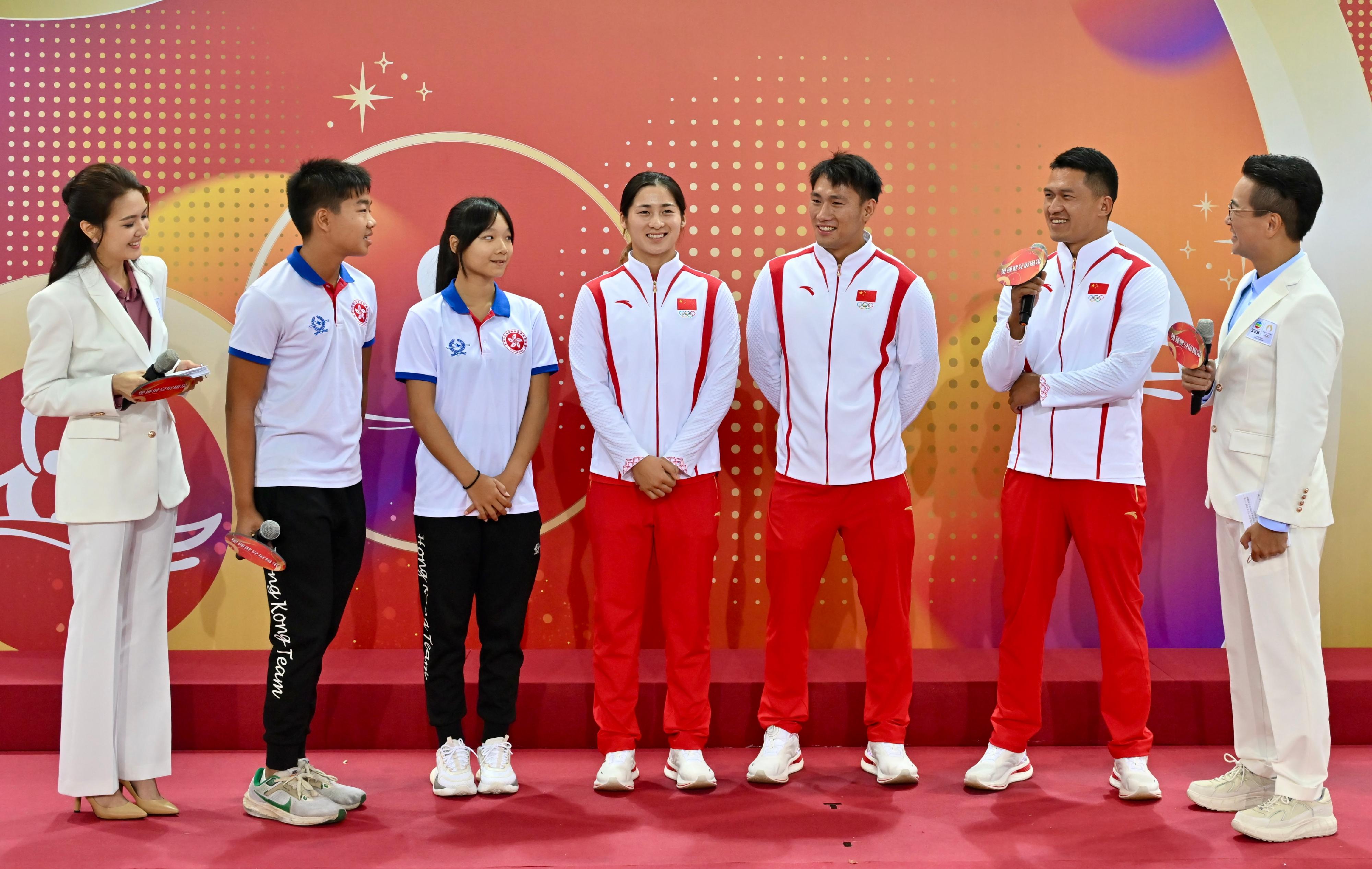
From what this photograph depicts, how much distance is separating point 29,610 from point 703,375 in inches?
110

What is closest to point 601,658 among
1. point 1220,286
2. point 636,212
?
point 636,212

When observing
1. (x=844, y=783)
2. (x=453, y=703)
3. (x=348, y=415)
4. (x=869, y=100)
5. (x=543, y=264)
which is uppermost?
(x=869, y=100)

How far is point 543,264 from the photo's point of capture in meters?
3.99

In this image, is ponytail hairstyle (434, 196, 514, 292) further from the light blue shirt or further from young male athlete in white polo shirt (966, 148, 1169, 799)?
the light blue shirt

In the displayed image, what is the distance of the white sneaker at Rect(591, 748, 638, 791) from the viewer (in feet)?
10.6

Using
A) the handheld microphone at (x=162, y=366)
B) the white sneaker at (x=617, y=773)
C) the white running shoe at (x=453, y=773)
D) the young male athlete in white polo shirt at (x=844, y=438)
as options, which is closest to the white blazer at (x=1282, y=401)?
the young male athlete in white polo shirt at (x=844, y=438)

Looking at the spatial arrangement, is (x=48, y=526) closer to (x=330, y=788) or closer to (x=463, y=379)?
(x=330, y=788)

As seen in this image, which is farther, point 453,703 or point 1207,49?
point 1207,49

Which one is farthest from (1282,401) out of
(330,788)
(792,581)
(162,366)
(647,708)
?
(162,366)

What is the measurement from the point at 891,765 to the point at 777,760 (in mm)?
363

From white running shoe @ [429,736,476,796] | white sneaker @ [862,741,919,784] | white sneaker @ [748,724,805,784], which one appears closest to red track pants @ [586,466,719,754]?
white sneaker @ [748,724,805,784]

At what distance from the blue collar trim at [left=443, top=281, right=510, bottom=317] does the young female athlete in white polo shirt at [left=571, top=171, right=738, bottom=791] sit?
0.22 meters

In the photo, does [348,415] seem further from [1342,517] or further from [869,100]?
[1342,517]

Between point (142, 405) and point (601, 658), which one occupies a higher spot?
point (142, 405)
